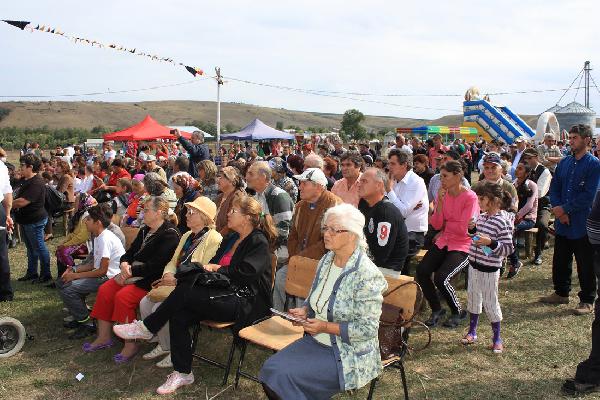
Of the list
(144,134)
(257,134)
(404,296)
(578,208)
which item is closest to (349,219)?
(404,296)

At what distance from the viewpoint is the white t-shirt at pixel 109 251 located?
527cm

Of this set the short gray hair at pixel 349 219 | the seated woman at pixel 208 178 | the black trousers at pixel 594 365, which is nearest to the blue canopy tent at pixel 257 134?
the seated woman at pixel 208 178

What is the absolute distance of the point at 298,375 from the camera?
9.55 ft

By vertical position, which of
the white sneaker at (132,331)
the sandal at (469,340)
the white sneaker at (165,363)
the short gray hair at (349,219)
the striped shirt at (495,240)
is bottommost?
the white sneaker at (165,363)

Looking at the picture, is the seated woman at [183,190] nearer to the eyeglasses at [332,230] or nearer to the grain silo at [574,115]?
the eyeglasses at [332,230]

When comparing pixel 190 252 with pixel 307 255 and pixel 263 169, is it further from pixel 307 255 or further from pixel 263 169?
pixel 263 169

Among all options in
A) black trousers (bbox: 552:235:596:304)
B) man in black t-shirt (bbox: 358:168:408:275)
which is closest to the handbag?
man in black t-shirt (bbox: 358:168:408:275)

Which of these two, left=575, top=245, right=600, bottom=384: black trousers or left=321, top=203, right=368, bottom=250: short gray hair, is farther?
left=575, top=245, right=600, bottom=384: black trousers

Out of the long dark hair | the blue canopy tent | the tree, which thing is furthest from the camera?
the tree

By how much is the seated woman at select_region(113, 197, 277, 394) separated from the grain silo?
4261 centimetres

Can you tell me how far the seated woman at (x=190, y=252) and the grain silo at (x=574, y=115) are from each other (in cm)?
4241

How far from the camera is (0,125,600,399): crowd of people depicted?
2998 millimetres

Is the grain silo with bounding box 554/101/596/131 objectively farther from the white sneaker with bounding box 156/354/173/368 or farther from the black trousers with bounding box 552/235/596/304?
the white sneaker with bounding box 156/354/173/368

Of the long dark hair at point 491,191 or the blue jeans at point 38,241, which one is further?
the blue jeans at point 38,241
